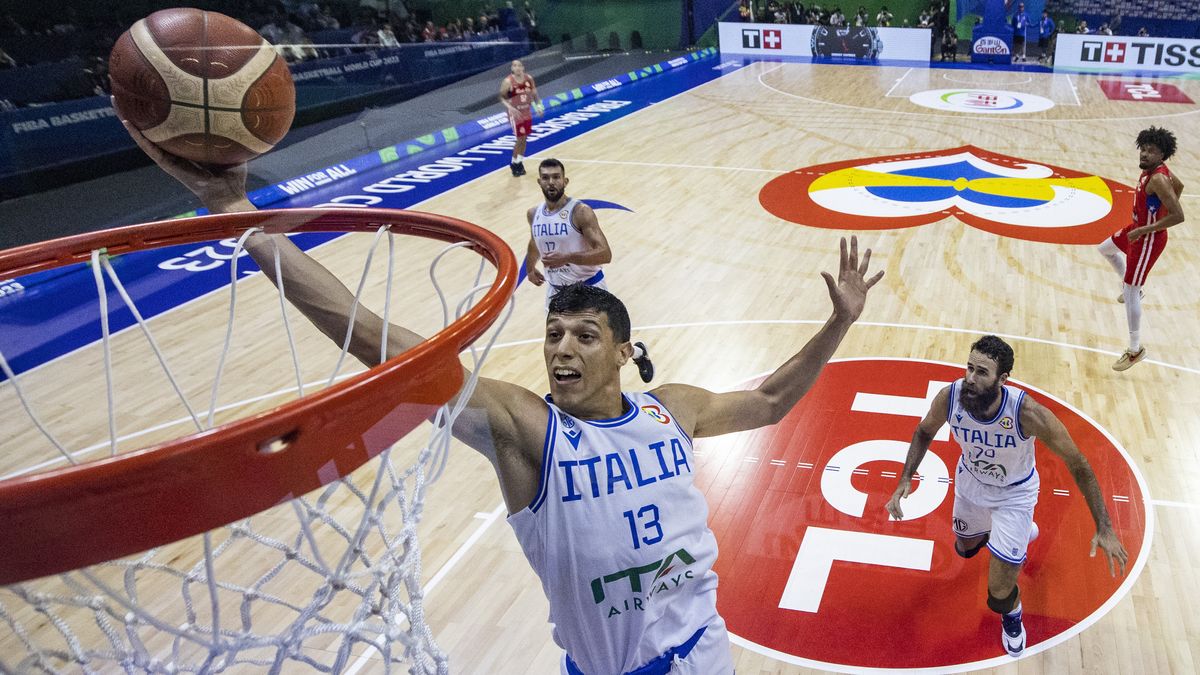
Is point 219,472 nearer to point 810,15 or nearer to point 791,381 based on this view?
point 791,381

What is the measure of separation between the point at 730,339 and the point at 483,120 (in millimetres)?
10706

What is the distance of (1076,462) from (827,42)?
2288 centimetres

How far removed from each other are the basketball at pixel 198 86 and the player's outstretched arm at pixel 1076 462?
10.8ft

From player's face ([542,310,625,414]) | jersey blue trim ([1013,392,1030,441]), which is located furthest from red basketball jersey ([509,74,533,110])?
player's face ([542,310,625,414])

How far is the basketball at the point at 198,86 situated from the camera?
2482mm

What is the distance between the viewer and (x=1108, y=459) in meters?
5.53

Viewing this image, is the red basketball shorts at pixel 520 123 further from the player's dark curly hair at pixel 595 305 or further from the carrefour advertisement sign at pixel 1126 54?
the carrefour advertisement sign at pixel 1126 54

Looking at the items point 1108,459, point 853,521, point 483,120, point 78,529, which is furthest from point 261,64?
point 483,120

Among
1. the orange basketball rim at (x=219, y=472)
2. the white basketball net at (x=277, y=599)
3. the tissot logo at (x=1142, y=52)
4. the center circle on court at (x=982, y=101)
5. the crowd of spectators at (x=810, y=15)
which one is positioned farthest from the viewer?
the crowd of spectators at (x=810, y=15)

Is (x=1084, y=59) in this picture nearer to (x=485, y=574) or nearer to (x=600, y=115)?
(x=600, y=115)

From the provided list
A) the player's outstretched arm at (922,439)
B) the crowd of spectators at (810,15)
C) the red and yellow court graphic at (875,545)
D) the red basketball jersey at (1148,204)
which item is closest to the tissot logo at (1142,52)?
the crowd of spectators at (810,15)

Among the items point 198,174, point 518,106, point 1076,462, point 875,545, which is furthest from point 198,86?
point 518,106

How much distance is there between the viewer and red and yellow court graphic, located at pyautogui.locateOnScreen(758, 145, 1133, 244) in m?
10.2

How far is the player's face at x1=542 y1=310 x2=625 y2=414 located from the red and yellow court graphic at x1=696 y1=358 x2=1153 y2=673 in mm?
2255
